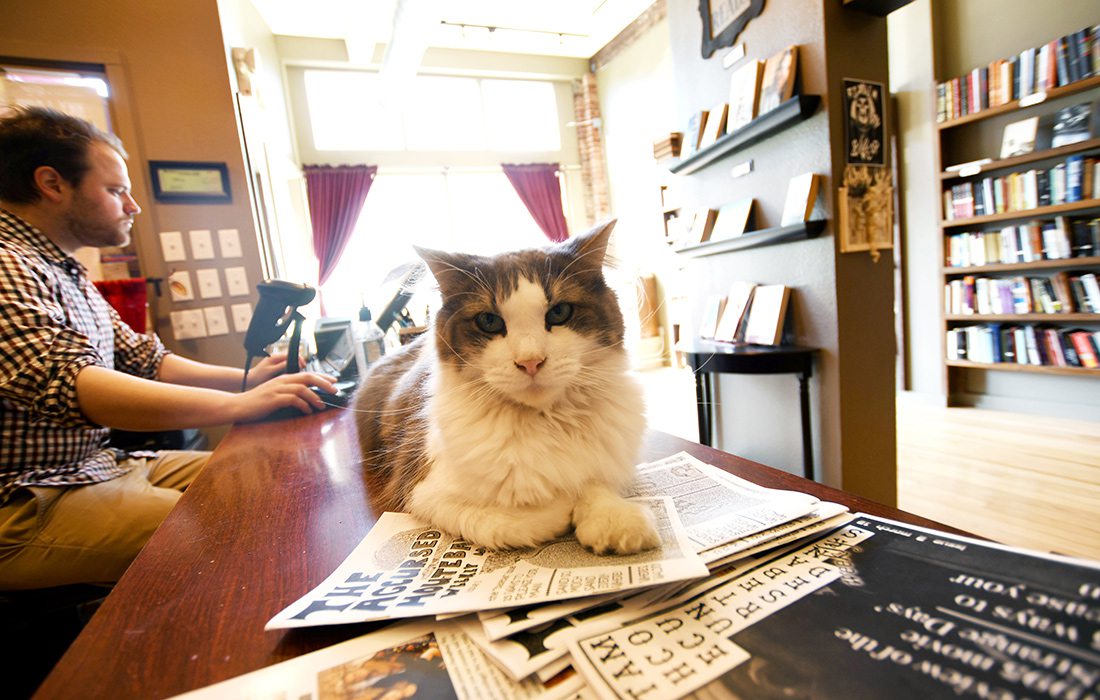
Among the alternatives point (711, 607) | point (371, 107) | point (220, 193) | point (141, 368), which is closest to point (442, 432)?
point (711, 607)

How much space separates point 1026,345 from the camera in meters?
2.98

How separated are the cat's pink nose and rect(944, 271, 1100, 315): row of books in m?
3.84

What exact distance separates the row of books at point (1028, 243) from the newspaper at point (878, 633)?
3.64 metres

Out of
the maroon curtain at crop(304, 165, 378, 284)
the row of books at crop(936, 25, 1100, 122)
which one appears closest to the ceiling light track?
the maroon curtain at crop(304, 165, 378, 284)

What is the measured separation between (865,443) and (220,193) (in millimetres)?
3536

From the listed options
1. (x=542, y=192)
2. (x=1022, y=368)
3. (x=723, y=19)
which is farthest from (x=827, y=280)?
(x=542, y=192)

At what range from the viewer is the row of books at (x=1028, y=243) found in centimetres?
270

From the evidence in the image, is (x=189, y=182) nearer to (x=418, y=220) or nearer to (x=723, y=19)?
(x=723, y=19)

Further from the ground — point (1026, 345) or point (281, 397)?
point (281, 397)

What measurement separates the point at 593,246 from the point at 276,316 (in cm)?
144

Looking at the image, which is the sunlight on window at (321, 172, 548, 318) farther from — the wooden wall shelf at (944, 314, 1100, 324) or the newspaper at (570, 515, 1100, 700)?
the newspaper at (570, 515, 1100, 700)

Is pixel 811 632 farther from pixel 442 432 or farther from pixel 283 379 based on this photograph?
pixel 283 379

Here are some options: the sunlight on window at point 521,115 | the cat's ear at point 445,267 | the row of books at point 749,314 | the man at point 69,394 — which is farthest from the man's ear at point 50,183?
the sunlight on window at point 521,115

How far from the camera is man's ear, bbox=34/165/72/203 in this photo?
1356 millimetres
